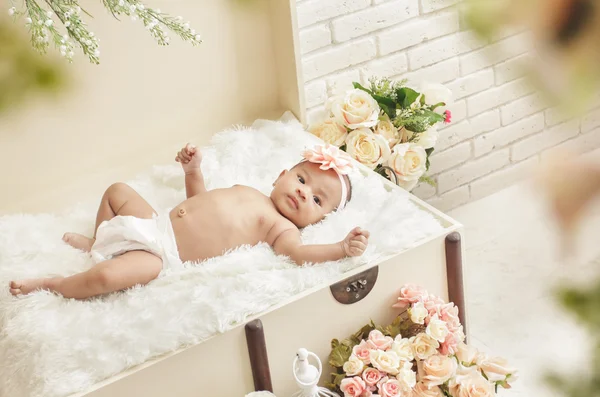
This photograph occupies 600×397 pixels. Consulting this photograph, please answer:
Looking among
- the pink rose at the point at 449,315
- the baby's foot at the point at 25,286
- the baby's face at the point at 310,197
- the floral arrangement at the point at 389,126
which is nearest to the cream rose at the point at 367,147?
the floral arrangement at the point at 389,126

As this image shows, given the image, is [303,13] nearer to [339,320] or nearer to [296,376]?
[339,320]

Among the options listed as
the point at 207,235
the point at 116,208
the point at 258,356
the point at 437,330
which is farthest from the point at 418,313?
the point at 116,208

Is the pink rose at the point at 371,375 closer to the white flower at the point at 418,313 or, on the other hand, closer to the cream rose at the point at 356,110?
the white flower at the point at 418,313

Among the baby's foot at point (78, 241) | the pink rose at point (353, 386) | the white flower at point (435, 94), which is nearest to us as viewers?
the pink rose at point (353, 386)

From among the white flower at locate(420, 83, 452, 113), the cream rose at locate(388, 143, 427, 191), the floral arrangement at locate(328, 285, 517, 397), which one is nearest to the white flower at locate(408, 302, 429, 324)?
the floral arrangement at locate(328, 285, 517, 397)

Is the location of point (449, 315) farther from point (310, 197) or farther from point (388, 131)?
point (388, 131)

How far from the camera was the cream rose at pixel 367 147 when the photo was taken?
6.11 ft

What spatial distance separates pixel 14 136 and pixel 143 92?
1.23 ft

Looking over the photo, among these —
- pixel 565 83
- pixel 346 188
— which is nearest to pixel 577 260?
pixel 565 83

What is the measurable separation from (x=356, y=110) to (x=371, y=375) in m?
0.79

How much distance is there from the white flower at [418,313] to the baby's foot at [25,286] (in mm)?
818

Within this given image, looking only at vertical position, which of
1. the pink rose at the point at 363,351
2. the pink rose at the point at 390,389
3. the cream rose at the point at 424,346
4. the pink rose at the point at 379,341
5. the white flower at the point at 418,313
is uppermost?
the white flower at the point at 418,313

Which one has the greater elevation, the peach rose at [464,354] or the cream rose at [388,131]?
the cream rose at [388,131]

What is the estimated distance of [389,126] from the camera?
1936 mm
